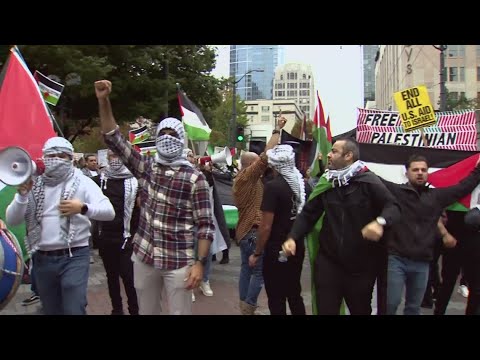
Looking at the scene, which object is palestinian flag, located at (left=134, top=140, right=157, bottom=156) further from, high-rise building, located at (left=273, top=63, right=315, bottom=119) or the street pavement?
high-rise building, located at (left=273, top=63, right=315, bottom=119)

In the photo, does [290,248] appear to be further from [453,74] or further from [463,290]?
[453,74]

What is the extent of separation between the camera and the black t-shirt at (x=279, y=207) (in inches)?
194

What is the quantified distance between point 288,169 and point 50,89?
5068 millimetres

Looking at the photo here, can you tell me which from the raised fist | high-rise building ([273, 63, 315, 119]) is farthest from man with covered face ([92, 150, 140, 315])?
high-rise building ([273, 63, 315, 119])

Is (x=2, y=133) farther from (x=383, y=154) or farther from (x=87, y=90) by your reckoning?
(x=87, y=90)

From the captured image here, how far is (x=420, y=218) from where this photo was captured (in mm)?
4863

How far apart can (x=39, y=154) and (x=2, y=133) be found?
1.30 ft

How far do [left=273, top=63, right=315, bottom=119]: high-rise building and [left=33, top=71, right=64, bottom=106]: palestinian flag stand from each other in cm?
15521

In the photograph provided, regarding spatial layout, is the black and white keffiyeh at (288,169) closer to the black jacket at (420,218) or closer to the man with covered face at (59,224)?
the black jacket at (420,218)

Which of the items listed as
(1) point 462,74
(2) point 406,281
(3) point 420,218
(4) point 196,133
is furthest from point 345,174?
(1) point 462,74

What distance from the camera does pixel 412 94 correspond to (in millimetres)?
7699

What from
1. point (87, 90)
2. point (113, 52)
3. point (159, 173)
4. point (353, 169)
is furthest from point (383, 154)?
point (113, 52)

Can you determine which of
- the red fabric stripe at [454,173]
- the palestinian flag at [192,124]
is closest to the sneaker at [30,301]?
the palestinian flag at [192,124]

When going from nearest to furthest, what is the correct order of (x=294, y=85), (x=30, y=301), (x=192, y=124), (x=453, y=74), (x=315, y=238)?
(x=315, y=238) < (x=30, y=301) < (x=192, y=124) < (x=453, y=74) < (x=294, y=85)
